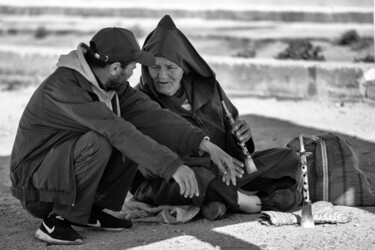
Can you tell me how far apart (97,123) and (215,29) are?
8643mm

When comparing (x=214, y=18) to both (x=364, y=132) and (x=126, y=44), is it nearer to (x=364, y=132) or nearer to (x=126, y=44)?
(x=364, y=132)

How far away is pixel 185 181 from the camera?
3977 millimetres

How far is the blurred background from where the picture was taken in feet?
31.6

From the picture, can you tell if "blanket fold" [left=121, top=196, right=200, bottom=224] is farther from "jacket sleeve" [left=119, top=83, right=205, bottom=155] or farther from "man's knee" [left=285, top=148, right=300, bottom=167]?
"man's knee" [left=285, top=148, right=300, bottom=167]

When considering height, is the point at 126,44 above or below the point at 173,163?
above

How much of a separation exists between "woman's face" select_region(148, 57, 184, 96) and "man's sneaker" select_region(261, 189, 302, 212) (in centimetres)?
88

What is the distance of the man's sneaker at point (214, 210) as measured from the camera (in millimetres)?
4742

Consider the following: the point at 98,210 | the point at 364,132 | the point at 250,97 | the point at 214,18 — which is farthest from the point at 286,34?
the point at 98,210

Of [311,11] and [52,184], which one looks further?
[311,11]

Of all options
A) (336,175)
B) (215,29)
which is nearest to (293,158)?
(336,175)

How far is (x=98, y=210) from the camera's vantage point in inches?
184

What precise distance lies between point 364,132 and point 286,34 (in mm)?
4747

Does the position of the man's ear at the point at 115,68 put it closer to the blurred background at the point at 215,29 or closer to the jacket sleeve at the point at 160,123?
the jacket sleeve at the point at 160,123

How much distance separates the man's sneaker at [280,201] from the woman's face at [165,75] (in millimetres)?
884
